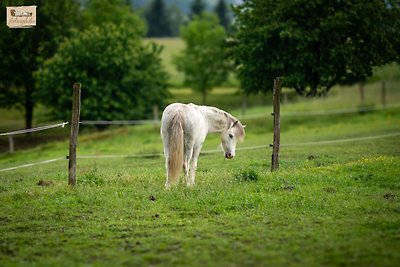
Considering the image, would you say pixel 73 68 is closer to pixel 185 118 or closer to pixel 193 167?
pixel 193 167

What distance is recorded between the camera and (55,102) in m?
36.9

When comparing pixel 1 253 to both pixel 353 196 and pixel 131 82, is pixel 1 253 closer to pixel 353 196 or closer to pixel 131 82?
pixel 353 196

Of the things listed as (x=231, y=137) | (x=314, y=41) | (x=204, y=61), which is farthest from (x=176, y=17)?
(x=231, y=137)

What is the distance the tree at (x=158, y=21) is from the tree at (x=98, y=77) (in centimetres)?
8073

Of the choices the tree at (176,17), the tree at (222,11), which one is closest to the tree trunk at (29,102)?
the tree at (222,11)

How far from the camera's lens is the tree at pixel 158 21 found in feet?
393

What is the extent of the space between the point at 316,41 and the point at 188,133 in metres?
16.8

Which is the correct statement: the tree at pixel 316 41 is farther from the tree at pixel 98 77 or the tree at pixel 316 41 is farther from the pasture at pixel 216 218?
the tree at pixel 98 77

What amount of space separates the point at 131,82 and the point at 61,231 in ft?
97.4

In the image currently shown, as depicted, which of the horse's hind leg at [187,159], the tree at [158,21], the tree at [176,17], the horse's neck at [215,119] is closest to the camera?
the horse's hind leg at [187,159]

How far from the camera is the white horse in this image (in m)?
12.4

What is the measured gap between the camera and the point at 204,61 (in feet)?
173

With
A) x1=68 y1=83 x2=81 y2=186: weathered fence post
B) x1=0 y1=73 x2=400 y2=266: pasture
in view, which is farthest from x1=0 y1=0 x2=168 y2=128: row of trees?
x1=68 y1=83 x2=81 y2=186: weathered fence post

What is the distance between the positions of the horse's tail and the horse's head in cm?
218
